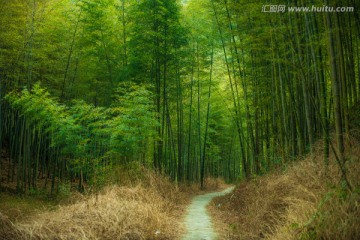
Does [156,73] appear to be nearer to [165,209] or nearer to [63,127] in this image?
[63,127]

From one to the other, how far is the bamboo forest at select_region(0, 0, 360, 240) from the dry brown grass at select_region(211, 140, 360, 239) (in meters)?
0.02

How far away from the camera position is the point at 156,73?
29.1ft

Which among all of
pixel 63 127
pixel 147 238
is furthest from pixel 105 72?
pixel 147 238

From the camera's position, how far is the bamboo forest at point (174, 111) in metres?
3.56

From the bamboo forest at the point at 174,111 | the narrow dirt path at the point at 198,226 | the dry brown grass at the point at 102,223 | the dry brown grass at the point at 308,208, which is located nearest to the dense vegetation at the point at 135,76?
the bamboo forest at the point at 174,111

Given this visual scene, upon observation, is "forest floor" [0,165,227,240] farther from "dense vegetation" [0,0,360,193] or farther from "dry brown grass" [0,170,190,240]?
"dense vegetation" [0,0,360,193]

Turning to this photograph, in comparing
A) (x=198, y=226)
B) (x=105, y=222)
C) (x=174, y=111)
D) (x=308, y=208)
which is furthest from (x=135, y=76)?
(x=308, y=208)

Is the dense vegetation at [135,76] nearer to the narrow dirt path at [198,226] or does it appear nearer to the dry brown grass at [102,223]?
the narrow dirt path at [198,226]

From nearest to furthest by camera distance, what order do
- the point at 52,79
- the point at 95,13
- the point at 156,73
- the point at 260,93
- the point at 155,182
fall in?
the point at 155,182
the point at 260,93
the point at 156,73
the point at 95,13
the point at 52,79

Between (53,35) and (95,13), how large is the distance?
198cm

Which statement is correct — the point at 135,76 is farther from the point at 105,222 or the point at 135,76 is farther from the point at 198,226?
the point at 105,222

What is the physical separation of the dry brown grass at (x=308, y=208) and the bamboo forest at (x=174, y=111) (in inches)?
0.8

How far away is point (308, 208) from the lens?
3.05 m

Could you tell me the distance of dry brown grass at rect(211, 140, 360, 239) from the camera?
8.27 feet
